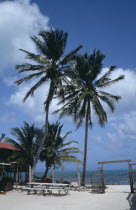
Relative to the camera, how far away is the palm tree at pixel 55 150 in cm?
2286

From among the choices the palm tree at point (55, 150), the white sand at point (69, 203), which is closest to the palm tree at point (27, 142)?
the palm tree at point (55, 150)

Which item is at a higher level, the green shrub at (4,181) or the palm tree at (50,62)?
the palm tree at (50,62)

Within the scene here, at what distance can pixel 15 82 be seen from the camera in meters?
19.8

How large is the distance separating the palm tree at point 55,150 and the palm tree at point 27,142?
4.06 feet

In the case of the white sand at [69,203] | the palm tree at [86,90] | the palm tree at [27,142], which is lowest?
the white sand at [69,203]

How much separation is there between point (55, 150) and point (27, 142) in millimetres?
3429

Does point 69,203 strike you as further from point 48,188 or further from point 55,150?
point 55,150

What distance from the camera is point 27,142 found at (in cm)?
2314

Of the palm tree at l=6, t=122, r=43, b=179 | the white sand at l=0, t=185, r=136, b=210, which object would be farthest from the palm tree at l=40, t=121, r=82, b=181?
the white sand at l=0, t=185, r=136, b=210

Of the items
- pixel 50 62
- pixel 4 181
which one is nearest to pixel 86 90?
pixel 50 62

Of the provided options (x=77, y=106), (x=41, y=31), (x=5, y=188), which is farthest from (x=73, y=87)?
(x=5, y=188)

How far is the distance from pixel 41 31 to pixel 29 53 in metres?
2.91

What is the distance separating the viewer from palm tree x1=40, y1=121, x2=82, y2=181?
22.9 m

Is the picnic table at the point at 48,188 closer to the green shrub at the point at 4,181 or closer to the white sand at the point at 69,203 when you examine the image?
the white sand at the point at 69,203
